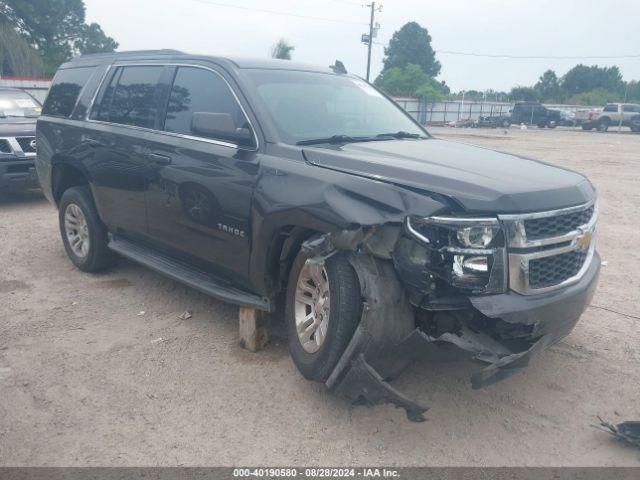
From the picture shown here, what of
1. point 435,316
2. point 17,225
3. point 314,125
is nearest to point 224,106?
point 314,125

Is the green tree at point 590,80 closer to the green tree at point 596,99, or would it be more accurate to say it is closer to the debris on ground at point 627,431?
the green tree at point 596,99

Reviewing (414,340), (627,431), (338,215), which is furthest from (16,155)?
(627,431)

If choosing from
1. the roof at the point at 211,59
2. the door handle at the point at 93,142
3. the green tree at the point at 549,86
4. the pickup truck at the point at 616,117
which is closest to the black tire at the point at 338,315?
the roof at the point at 211,59

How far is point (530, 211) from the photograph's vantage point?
3.08m

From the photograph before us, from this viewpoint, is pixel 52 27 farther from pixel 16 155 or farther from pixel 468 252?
pixel 468 252

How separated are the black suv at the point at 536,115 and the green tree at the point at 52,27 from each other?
35.8 metres

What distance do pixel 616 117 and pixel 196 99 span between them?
132 ft

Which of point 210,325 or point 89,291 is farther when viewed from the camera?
point 89,291

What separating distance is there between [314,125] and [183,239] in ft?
4.28

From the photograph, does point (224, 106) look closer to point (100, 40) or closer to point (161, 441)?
point (161, 441)

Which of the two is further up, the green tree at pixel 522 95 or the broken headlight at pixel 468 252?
the green tree at pixel 522 95

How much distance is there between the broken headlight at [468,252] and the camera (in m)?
2.99

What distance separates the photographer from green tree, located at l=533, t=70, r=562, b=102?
83062mm

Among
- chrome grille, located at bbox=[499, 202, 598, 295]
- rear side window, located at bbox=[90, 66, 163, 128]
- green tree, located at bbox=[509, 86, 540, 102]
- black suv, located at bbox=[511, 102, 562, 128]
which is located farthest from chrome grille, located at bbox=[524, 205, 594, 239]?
green tree, located at bbox=[509, 86, 540, 102]
